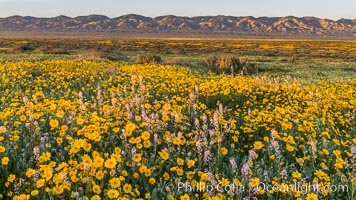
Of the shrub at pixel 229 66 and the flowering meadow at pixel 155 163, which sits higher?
the flowering meadow at pixel 155 163

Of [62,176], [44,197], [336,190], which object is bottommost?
[336,190]

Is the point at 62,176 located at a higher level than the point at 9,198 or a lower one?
higher

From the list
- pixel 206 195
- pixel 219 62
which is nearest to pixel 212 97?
pixel 206 195

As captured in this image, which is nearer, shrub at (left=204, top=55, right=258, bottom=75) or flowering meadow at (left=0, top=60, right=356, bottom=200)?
flowering meadow at (left=0, top=60, right=356, bottom=200)

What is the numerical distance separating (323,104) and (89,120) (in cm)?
563

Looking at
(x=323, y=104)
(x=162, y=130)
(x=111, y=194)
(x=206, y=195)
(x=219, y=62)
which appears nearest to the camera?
(x=111, y=194)

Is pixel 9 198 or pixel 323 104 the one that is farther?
pixel 323 104

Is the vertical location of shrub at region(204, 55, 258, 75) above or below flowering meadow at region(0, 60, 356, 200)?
below

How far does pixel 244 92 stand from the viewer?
9.48 meters

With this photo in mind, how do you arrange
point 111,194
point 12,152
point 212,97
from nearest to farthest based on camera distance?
point 111,194 → point 12,152 → point 212,97

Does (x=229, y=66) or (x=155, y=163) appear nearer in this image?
(x=155, y=163)

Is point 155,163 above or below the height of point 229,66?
above

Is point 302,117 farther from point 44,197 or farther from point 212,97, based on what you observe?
point 44,197

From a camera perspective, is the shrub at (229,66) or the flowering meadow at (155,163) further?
the shrub at (229,66)
